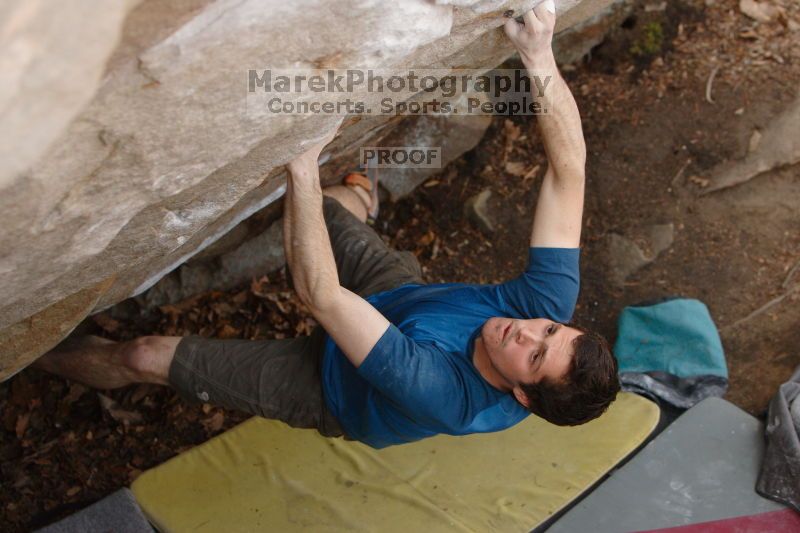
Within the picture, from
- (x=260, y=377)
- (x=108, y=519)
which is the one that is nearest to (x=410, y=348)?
(x=260, y=377)

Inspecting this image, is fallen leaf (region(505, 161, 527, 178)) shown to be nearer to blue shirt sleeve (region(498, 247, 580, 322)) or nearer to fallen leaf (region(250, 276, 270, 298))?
fallen leaf (region(250, 276, 270, 298))

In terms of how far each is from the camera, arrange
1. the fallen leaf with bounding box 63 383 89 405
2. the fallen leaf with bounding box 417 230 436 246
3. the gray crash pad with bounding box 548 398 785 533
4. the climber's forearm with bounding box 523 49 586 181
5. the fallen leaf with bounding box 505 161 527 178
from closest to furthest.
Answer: the climber's forearm with bounding box 523 49 586 181, the gray crash pad with bounding box 548 398 785 533, the fallen leaf with bounding box 63 383 89 405, the fallen leaf with bounding box 417 230 436 246, the fallen leaf with bounding box 505 161 527 178

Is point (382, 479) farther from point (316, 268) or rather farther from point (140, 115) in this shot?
point (140, 115)

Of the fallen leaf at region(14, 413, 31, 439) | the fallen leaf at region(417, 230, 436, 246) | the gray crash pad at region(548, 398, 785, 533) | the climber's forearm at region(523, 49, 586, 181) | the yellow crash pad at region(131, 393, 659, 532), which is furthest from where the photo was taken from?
the fallen leaf at region(417, 230, 436, 246)

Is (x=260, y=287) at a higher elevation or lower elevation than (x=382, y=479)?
higher

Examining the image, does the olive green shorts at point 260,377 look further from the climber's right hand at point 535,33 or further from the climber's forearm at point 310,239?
the climber's right hand at point 535,33

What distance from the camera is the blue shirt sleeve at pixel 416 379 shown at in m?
2.57

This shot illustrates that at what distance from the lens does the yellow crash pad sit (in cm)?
336

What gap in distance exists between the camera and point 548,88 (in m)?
2.85

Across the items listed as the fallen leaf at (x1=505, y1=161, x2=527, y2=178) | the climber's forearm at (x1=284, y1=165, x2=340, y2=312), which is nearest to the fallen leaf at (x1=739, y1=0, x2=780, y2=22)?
the fallen leaf at (x1=505, y1=161, x2=527, y2=178)

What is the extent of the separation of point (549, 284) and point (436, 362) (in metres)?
0.53

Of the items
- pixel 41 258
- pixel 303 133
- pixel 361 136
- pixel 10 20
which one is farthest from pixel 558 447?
pixel 10 20

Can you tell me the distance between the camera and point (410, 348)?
2.63m

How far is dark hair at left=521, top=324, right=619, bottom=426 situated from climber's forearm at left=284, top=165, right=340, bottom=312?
2.52 feet
